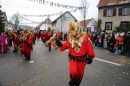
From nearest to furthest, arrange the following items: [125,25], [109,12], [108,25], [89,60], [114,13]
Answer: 1. [89,60]
2. [125,25]
3. [114,13]
4. [109,12]
5. [108,25]

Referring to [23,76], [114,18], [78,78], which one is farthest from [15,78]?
[114,18]

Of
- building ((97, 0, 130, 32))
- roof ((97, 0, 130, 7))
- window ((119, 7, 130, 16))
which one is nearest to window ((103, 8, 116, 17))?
building ((97, 0, 130, 32))

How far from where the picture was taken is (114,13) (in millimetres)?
29281

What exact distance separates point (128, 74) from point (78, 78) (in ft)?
10.8

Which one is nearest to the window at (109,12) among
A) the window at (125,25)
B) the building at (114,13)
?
the building at (114,13)

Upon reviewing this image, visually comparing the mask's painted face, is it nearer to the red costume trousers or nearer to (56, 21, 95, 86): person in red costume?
(56, 21, 95, 86): person in red costume

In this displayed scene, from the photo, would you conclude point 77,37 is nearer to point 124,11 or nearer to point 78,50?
point 78,50

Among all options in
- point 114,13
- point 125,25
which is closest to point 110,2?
point 114,13

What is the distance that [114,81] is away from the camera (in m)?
5.48

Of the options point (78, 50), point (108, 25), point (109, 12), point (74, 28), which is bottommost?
point (78, 50)

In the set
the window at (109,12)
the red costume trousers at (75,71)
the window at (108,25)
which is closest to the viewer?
the red costume trousers at (75,71)

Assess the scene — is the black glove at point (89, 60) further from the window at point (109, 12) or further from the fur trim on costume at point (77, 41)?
the window at point (109, 12)

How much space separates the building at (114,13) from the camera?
27.6 meters

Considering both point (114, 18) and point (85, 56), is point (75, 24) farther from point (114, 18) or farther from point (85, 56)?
point (114, 18)
